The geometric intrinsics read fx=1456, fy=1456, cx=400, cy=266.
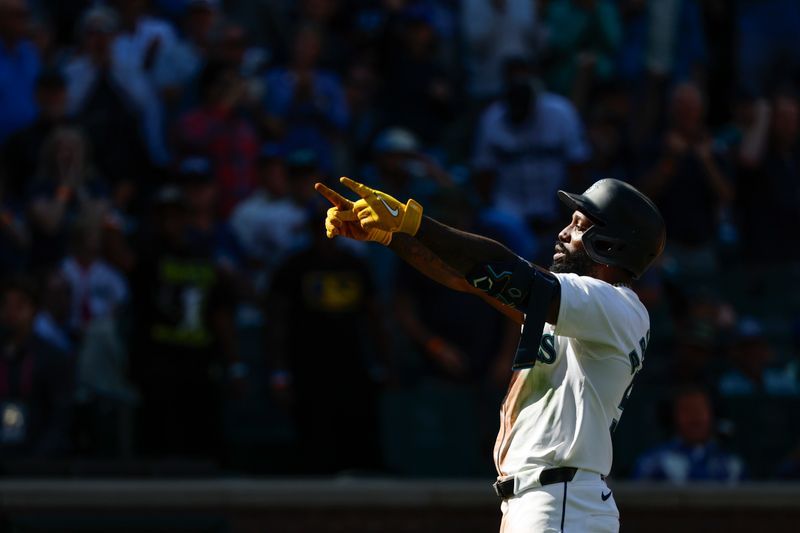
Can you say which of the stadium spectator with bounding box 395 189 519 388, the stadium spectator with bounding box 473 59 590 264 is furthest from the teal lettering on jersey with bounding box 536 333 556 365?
the stadium spectator with bounding box 473 59 590 264

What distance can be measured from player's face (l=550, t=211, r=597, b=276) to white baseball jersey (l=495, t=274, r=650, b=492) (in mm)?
162

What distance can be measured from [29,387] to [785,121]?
6.45 m

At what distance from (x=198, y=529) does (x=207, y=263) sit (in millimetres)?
2275

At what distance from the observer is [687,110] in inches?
449

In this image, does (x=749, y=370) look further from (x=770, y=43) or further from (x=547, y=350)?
(x=547, y=350)

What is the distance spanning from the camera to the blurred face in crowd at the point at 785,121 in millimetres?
11781

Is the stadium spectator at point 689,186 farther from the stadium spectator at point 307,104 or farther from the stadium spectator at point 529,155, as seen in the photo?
the stadium spectator at point 307,104

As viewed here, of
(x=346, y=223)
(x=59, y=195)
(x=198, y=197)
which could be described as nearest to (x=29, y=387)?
(x=59, y=195)

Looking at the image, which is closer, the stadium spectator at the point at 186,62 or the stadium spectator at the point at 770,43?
the stadium spectator at the point at 186,62

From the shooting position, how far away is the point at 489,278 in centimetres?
442

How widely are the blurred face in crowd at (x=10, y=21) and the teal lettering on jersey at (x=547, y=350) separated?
7366mm

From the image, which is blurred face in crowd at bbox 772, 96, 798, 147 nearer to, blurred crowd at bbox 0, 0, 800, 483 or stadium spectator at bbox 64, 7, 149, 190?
blurred crowd at bbox 0, 0, 800, 483

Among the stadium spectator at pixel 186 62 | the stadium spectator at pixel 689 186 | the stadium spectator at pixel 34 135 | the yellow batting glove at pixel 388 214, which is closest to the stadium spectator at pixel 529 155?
the stadium spectator at pixel 689 186

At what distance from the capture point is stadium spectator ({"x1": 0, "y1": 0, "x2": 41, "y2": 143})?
426 inches
